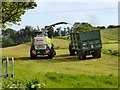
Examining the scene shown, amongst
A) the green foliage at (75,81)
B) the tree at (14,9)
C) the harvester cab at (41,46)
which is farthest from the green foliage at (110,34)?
the green foliage at (75,81)

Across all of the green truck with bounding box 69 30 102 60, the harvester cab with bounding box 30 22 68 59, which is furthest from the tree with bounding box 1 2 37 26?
the green truck with bounding box 69 30 102 60

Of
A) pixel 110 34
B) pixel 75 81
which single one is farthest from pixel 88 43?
pixel 110 34

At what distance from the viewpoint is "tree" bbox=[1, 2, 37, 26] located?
34375 mm

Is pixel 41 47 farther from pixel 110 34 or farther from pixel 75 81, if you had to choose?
pixel 110 34

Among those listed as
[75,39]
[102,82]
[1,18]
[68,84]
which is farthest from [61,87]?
[1,18]

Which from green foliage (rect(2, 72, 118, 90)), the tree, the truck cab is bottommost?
green foliage (rect(2, 72, 118, 90))

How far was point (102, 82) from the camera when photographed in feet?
53.6

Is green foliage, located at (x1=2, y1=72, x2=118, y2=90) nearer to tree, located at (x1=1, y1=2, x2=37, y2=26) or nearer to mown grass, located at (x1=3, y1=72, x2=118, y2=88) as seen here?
mown grass, located at (x1=3, y1=72, x2=118, y2=88)

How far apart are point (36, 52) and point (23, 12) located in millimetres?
6708

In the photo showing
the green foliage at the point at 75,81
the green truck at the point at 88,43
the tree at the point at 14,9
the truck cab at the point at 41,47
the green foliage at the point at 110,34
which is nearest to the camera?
the green foliage at the point at 75,81

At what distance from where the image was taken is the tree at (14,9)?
34.4 metres

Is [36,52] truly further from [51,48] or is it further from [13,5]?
[13,5]

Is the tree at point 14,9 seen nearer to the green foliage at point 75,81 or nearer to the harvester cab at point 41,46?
the harvester cab at point 41,46

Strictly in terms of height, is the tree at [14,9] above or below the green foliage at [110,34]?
above
